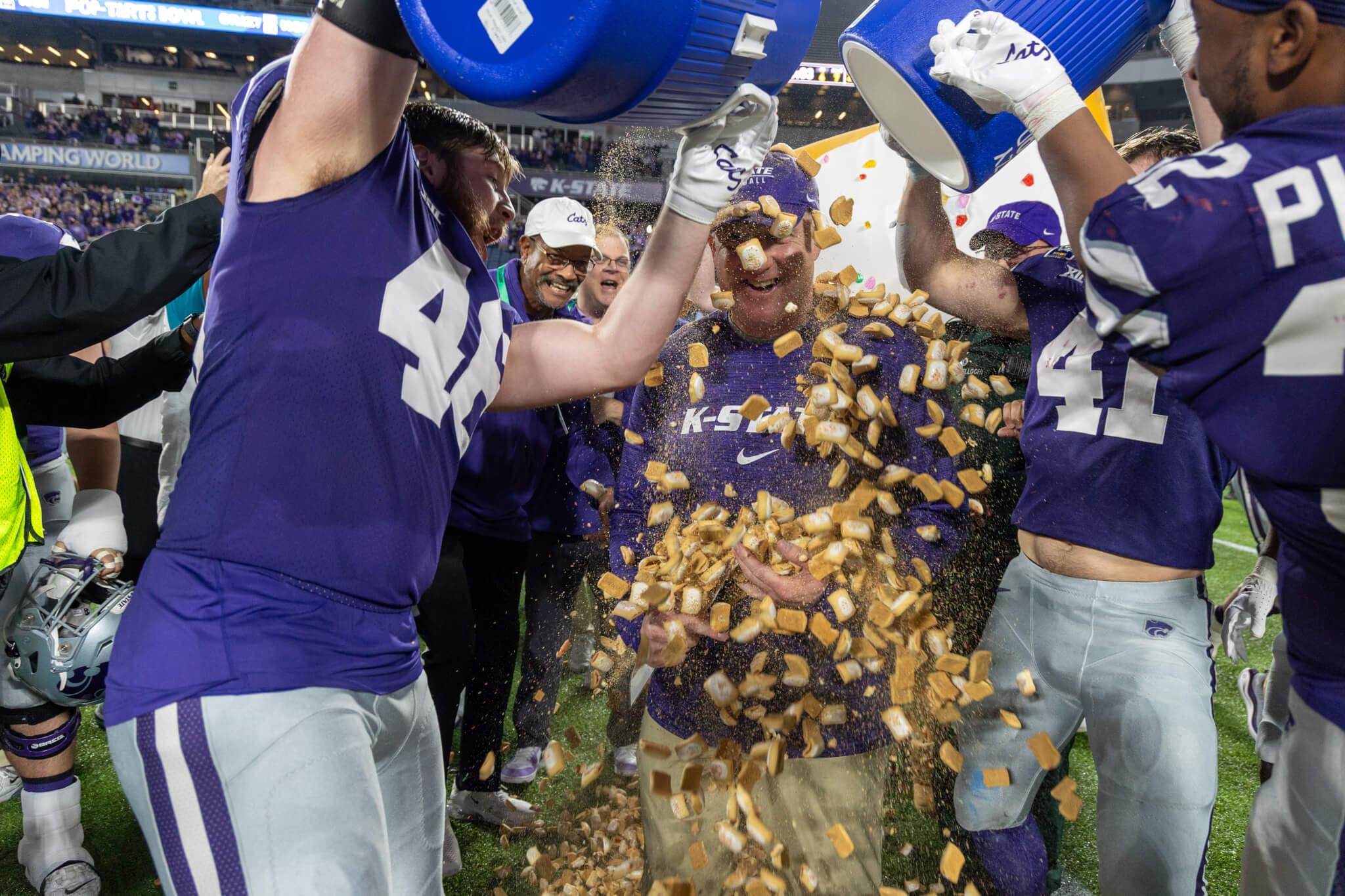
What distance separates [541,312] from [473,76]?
2992mm

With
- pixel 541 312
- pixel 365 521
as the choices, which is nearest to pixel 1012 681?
pixel 365 521

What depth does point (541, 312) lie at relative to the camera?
165 inches

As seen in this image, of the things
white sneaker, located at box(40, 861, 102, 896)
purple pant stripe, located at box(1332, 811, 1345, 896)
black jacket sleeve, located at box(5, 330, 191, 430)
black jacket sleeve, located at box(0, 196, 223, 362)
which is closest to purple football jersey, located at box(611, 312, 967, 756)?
purple pant stripe, located at box(1332, 811, 1345, 896)

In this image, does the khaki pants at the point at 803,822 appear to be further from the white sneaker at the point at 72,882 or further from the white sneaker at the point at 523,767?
the white sneaker at the point at 72,882

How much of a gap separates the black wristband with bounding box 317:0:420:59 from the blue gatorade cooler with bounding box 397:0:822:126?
6 centimetres

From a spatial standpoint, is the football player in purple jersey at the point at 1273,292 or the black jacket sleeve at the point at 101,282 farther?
the black jacket sleeve at the point at 101,282

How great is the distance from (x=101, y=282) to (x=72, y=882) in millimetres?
2060

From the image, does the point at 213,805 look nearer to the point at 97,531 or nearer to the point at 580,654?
the point at 97,531

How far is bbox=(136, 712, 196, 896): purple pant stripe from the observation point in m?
1.25

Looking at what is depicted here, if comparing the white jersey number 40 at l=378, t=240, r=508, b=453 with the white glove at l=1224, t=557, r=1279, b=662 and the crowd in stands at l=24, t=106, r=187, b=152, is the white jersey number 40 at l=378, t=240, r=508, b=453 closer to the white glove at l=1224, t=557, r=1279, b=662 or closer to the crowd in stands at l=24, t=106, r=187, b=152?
the white glove at l=1224, t=557, r=1279, b=662

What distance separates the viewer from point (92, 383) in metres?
2.62

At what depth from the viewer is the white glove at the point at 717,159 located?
1.65 metres

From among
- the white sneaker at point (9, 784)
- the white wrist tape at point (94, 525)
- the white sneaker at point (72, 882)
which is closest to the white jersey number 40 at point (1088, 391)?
the white wrist tape at point (94, 525)

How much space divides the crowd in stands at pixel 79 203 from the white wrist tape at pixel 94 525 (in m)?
25.2
